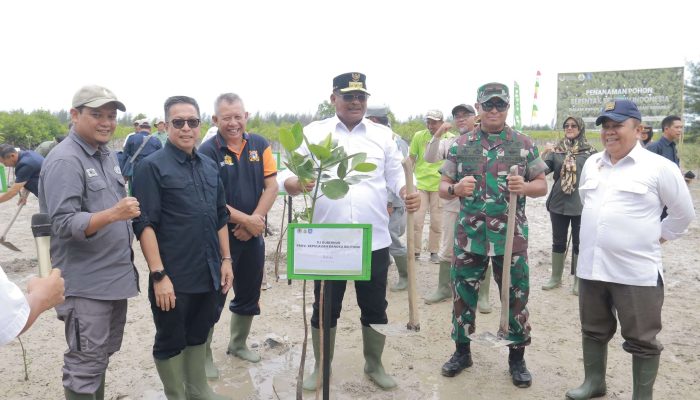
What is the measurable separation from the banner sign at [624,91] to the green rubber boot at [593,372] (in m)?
14.0

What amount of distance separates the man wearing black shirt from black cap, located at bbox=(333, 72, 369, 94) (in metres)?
0.93

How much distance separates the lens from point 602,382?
339 centimetres

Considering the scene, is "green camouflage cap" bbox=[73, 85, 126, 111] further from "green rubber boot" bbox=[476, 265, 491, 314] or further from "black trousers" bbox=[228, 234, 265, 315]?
"green rubber boot" bbox=[476, 265, 491, 314]

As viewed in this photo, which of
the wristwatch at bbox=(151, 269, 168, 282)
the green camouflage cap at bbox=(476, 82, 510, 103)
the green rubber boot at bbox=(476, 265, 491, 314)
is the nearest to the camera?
the wristwatch at bbox=(151, 269, 168, 282)

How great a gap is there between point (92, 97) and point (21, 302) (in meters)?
1.45

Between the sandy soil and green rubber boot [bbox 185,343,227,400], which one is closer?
green rubber boot [bbox 185,343,227,400]

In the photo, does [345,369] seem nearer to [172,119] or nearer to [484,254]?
[484,254]

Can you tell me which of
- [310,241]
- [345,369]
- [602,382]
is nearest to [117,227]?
[310,241]

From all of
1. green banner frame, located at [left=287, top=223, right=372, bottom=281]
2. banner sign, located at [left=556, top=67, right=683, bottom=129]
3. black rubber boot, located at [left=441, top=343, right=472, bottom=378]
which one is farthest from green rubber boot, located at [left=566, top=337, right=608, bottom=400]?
banner sign, located at [left=556, top=67, right=683, bottom=129]

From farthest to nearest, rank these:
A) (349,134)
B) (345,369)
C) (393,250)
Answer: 1. (393,250)
2. (345,369)
3. (349,134)

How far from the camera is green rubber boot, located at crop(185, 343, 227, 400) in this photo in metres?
3.09

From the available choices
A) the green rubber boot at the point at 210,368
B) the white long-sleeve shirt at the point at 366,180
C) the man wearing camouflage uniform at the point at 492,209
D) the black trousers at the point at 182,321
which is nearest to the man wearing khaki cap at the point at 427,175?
the man wearing camouflage uniform at the point at 492,209

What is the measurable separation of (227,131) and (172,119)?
27.8 inches

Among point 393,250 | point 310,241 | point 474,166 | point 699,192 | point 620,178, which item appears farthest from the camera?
point 699,192
